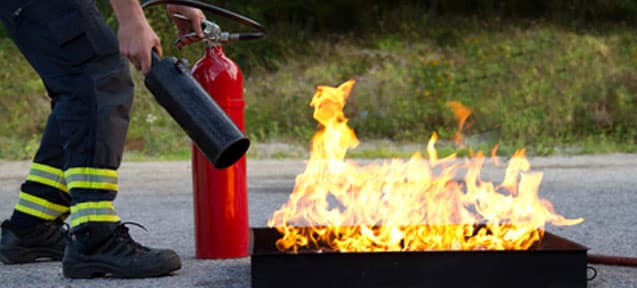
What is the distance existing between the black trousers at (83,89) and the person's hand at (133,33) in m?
0.19

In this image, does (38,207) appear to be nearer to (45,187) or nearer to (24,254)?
(45,187)

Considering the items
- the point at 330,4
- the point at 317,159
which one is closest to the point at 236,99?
the point at 317,159

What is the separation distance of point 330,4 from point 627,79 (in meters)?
7.27

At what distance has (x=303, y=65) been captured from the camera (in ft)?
48.7

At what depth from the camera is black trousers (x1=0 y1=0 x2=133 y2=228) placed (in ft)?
10.4

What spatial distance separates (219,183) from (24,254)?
808 mm

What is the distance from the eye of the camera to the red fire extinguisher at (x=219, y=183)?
3.64 metres

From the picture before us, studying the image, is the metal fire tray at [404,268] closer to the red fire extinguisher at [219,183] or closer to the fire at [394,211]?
the fire at [394,211]

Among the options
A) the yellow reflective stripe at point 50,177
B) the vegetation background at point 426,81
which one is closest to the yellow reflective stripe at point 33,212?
the yellow reflective stripe at point 50,177

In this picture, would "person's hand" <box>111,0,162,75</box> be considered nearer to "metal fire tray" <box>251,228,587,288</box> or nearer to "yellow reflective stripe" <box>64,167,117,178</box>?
"yellow reflective stripe" <box>64,167,117,178</box>

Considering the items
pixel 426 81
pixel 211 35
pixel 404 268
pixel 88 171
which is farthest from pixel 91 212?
pixel 426 81

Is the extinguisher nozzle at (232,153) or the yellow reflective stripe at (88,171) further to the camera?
the yellow reflective stripe at (88,171)

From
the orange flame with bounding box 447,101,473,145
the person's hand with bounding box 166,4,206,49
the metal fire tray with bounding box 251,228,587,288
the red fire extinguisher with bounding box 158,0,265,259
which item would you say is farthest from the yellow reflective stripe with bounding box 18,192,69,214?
the orange flame with bounding box 447,101,473,145

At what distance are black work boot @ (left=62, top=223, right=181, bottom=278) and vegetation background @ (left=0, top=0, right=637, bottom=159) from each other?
6588 mm
